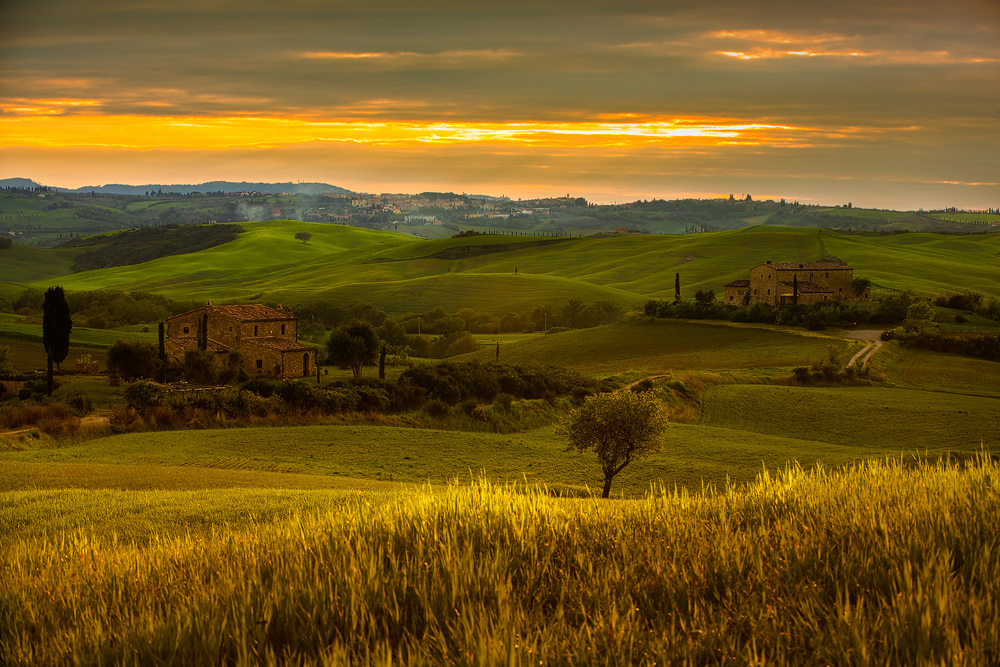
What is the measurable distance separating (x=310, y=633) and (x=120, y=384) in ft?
238

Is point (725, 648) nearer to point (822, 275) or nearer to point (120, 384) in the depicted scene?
point (120, 384)

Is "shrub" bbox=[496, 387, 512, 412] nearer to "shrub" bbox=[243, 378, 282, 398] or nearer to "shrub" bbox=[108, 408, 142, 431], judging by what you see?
"shrub" bbox=[243, 378, 282, 398]

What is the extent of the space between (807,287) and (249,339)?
253 ft

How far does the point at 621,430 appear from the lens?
3647 cm

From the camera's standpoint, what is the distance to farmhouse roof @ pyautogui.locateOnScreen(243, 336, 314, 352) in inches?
3243

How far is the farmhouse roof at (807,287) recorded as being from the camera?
115m

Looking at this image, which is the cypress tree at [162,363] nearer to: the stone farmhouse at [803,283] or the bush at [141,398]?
the bush at [141,398]

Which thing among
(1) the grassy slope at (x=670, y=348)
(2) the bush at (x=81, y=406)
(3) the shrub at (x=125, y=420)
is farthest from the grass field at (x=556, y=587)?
(1) the grassy slope at (x=670, y=348)

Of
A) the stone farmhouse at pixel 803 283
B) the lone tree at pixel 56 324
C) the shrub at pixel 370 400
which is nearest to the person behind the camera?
the shrub at pixel 370 400

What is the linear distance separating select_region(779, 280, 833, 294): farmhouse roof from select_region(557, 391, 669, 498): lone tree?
85.2 m

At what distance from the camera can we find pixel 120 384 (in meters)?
70.2

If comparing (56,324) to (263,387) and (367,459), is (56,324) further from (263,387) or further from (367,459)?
(367,459)

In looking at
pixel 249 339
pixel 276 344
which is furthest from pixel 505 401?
pixel 249 339

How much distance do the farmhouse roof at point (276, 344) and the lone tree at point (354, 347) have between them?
9.06 feet
